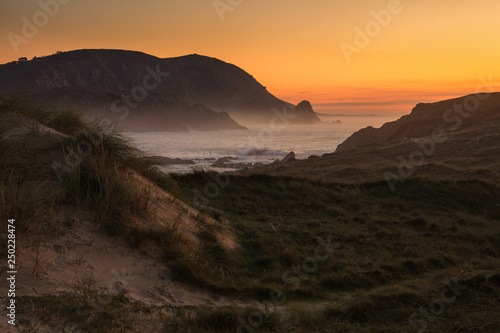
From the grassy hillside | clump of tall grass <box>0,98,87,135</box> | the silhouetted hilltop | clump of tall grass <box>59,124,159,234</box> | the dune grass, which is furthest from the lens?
the silhouetted hilltop

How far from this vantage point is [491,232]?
11078 mm

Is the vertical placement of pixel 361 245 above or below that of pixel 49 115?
below

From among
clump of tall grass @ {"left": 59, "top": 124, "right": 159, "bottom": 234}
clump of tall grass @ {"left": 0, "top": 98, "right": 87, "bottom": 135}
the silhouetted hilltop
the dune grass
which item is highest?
the silhouetted hilltop

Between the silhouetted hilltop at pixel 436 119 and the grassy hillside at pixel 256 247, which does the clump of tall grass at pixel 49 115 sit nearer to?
the grassy hillside at pixel 256 247

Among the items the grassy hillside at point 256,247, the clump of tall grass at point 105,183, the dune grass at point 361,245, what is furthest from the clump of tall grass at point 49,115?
the dune grass at point 361,245

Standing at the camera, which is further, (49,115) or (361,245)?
(49,115)

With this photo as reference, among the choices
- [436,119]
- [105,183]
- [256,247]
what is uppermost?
[436,119]

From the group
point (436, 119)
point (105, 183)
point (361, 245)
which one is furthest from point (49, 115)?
point (436, 119)

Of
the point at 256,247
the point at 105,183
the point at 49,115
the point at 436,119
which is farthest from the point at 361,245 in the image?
the point at 436,119

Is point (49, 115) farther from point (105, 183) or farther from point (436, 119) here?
point (436, 119)

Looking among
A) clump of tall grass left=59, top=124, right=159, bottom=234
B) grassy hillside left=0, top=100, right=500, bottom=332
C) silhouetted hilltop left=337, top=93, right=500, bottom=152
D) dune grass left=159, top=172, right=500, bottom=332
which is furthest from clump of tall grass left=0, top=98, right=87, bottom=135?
silhouetted hilltop left=337, top=93, right=500, bottom=152

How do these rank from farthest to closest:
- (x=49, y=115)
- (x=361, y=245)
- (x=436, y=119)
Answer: (x=436, y=119) < (x=49, y=115) < (x=361, y=245)

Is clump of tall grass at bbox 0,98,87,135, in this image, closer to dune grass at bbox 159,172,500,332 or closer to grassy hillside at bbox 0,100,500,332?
grassy hillside at bbox 0,100,500,332

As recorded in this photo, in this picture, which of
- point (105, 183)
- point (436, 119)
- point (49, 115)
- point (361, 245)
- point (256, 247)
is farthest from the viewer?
point (436, 119)
